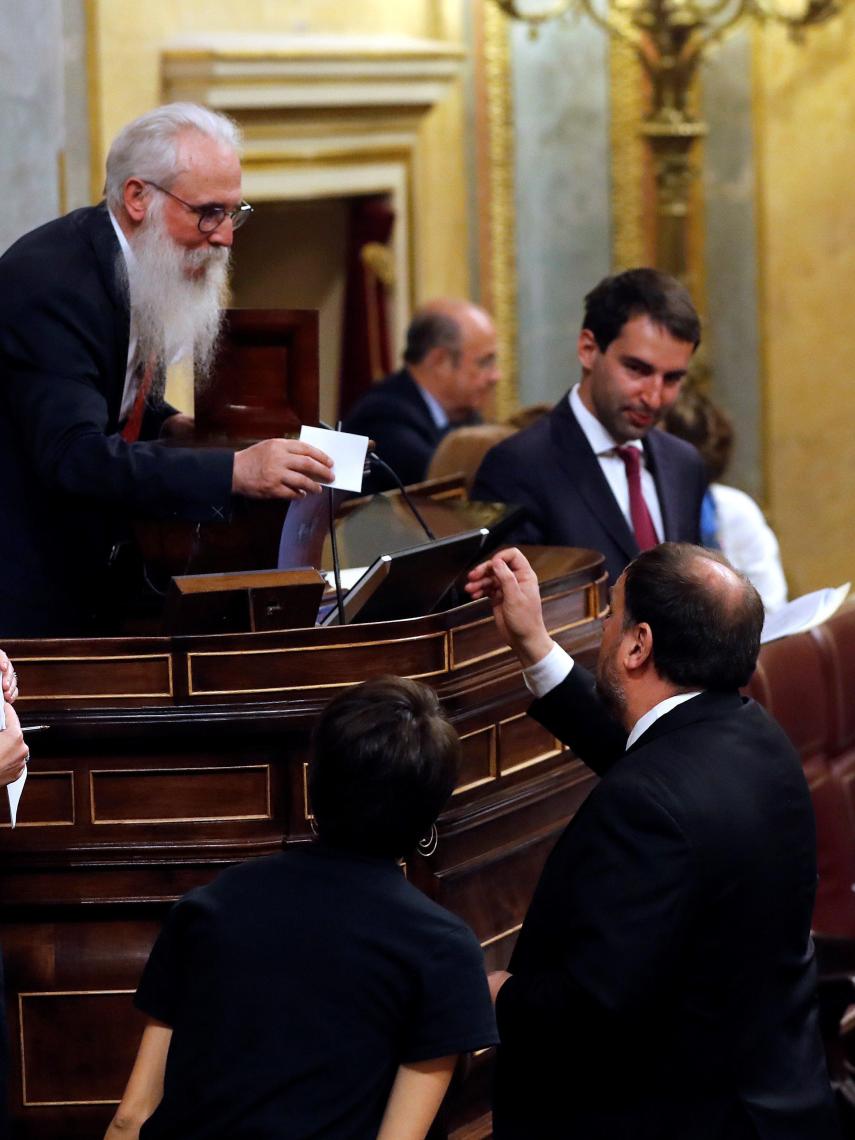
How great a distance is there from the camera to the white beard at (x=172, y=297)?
3625mm

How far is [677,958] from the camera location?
8.69ft

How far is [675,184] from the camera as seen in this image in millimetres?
8484

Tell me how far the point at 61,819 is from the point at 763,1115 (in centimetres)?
129

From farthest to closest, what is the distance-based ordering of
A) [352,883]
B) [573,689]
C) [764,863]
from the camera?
1. [573,689]
2. [764,863]
3. [352,883]

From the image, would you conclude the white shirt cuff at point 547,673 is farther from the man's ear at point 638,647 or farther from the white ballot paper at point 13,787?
the white ballot paper at point 13,787

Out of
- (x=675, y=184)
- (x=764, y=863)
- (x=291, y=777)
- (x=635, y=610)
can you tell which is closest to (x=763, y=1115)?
(x=764, y=863)

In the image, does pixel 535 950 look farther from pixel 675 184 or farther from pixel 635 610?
pixel 675 184

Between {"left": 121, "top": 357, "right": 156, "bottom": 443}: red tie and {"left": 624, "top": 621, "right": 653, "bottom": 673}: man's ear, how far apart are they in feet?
4.34

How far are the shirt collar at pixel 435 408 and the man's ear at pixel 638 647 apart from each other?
3.94 meters

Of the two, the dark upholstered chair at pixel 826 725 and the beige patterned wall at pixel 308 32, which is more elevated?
the beige patterned wall at pixel 308 32

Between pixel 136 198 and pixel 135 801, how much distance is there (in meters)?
1.11

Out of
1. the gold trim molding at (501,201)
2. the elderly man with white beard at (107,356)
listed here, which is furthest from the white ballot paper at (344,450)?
the gold trim molding at (501,201)

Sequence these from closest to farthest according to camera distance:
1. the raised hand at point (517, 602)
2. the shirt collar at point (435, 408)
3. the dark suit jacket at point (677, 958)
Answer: the dark suit jacket at point (677, 958) → the raised hand at point (517, 602) → the shirt collar at point (435, 408)

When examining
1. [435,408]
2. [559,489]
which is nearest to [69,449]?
[559,489]
